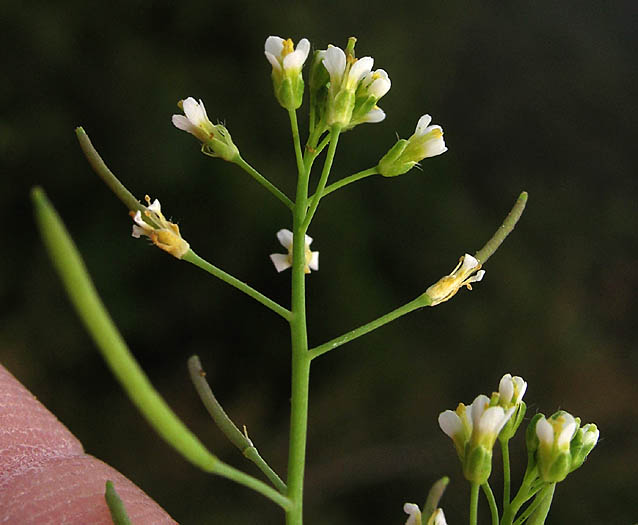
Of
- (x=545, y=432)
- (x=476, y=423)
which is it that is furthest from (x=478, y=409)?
(x=545, y=432)

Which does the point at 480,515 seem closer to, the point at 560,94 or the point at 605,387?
the point at 605,387

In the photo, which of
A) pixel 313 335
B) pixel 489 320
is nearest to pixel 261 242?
pixel 313 335

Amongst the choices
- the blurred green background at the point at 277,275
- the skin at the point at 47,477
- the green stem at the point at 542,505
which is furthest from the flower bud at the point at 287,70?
the blurred green background at the point at 277,275

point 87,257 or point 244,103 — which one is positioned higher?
point 244,103

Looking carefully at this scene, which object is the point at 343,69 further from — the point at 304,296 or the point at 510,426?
the point at 510,426

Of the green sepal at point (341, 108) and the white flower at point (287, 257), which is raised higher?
the green sepal at point (341, 108)

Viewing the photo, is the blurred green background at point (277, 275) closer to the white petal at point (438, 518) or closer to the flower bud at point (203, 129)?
the flower bud at point (203, 129)
